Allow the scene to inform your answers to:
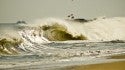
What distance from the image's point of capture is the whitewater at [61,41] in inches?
51.1

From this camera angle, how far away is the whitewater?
4.26 ft

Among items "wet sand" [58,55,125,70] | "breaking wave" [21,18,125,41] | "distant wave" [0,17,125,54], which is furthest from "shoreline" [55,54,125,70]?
"breaking wave" [21,18,125,41]

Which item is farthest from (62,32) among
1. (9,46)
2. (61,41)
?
(9,46)

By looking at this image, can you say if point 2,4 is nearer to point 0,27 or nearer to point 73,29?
point 0,27

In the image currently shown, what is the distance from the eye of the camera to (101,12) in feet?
6.47

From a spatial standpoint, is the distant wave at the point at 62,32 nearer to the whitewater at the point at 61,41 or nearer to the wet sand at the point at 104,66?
the whitewater at the point at 61,41

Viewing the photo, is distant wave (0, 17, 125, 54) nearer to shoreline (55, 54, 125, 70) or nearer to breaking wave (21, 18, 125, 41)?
breaking wave (21, 18, 125, 41)

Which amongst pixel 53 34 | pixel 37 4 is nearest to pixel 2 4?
pixel 37 4

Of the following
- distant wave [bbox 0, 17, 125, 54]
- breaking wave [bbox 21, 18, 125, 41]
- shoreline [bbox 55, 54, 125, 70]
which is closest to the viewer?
shoreline [bbox 55, 54, 125, 70]

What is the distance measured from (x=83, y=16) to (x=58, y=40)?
0.44 meters

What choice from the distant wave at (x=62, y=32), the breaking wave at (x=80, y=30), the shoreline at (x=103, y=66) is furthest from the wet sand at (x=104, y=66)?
the breaking wave at (x=80, y=30)

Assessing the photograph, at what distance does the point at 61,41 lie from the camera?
154cm

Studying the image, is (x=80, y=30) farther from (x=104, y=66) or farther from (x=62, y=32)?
(x=104, y=66)

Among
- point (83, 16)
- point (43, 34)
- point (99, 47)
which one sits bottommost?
point (99, 47)
